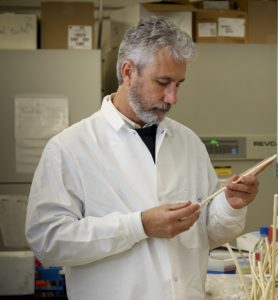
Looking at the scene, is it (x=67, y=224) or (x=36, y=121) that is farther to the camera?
(x=36, y=121)

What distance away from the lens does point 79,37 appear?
8.80 ft

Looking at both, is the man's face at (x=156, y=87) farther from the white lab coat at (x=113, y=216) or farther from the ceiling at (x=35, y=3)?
the ceiling at (x=35, y=3)

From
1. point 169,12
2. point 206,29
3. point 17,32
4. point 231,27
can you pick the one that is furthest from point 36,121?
point 231,27

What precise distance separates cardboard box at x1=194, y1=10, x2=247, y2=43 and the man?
122 centimetres

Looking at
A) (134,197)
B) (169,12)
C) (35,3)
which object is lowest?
(134,197)

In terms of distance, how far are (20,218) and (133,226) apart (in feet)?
4.56

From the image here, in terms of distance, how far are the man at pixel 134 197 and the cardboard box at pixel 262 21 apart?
133 cm

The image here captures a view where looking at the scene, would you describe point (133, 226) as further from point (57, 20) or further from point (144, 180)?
point (57, 20)

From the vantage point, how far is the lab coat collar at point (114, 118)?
1521mm

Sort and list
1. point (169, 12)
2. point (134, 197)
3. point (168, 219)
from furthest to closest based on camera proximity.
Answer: point (169, 12) → point (134, 197) → point (168, 219)

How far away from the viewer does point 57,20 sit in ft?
8.79

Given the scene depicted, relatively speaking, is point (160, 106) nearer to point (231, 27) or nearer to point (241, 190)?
point (241, 190)

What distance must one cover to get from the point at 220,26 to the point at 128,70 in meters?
1.31

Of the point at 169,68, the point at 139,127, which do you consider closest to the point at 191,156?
the point at 139,127
